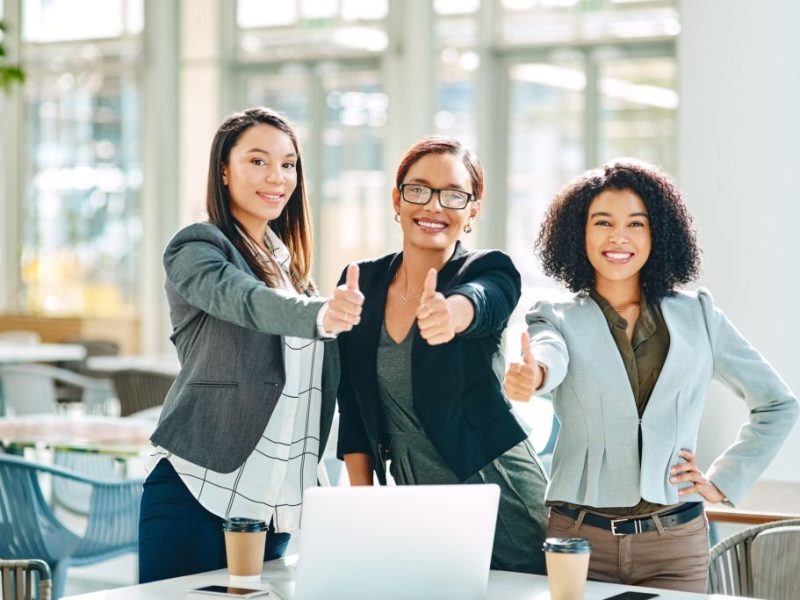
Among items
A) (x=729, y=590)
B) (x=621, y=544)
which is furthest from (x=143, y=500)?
(x=729, y=590)

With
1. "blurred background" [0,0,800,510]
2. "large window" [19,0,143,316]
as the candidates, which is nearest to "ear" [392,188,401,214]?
"blurred background" [0,0,800,510]

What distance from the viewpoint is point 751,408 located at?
2.54 m

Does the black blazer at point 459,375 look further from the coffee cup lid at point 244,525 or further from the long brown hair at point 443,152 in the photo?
→ the coffee cup lid at point 244,525

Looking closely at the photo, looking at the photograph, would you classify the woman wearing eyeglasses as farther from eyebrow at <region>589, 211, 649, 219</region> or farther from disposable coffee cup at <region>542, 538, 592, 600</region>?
disposable coffee cup at <region>542, 538, 592, 600</region>

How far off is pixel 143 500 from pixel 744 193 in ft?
8.58

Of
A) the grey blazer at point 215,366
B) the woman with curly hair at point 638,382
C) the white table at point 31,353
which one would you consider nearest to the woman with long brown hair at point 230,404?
the grey blazer at point 215,366

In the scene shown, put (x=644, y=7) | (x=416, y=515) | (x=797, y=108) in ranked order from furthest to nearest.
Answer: (x=644, y=7), (x=797, y=108), (x=416, y=515)

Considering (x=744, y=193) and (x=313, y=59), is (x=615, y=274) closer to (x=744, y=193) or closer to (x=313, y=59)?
(x=744, y=193)

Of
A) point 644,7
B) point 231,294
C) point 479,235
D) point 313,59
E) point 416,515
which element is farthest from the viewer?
point 313,59

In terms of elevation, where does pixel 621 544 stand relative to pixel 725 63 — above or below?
below

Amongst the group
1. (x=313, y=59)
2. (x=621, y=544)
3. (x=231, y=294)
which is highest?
(x=313, y=59)

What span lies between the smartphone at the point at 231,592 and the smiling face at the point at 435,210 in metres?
0.78

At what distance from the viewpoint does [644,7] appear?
9.84 metres

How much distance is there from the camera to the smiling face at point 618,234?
2510 millimetres
